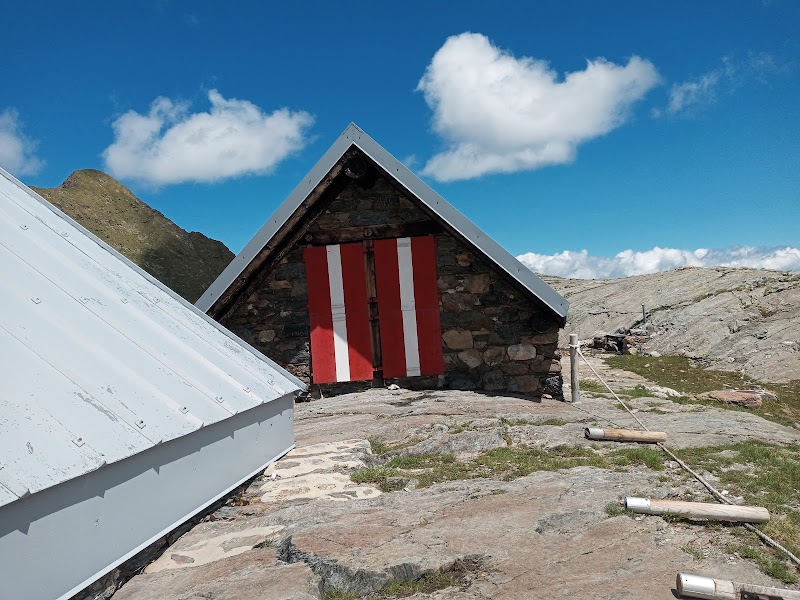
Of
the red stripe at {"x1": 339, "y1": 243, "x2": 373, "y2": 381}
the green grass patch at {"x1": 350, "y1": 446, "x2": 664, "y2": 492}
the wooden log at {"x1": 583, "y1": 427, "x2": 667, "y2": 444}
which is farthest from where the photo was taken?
the red stripe at {"x1": 339, "y1": 243, "x2": 373, "y2": 381}

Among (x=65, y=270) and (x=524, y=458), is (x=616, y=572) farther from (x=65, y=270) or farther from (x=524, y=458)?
(x=65, y=270)

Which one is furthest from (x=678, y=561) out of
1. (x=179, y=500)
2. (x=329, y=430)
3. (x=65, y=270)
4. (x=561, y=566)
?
(x=65, y=270)

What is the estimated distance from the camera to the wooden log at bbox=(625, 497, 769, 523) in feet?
13.8

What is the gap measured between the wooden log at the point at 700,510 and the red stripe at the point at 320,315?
22.8ft

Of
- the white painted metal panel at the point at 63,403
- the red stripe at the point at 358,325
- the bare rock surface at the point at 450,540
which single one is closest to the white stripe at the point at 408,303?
the red stripe at the point at 358,325

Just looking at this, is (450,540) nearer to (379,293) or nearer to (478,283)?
(478,283)

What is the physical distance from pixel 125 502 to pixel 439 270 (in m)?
7.29

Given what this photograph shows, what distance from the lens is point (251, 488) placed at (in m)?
5.49

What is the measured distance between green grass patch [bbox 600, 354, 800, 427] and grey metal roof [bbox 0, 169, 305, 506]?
8.82 m

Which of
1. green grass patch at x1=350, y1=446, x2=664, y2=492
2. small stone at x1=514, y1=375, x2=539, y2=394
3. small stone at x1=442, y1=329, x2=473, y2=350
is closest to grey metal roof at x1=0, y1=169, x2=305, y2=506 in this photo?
green grass patch at x1=350, y1=446, x2=664, y2=492

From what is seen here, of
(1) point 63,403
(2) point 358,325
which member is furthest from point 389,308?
(1) point 63,403

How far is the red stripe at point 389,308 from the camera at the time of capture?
1047 centimetres

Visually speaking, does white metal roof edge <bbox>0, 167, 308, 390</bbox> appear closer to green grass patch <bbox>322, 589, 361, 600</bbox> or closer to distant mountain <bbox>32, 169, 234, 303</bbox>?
green grass patch <bbox>322, 589, 361, 600</bbox>

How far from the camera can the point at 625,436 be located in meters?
6.90
